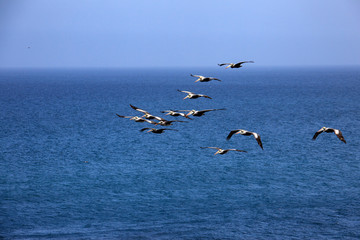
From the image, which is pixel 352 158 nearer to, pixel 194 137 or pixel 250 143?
pixel 250 143

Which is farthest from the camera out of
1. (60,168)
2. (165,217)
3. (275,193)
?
(60,168)

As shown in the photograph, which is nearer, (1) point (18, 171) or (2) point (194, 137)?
(1) point (18, 171)

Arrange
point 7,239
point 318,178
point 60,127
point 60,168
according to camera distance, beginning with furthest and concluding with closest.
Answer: point 60,127 → point 60,168 → point 318,178 → point 7,239

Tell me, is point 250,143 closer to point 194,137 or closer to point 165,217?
point 194,137

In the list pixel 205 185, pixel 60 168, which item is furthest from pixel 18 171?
pixel 205 185

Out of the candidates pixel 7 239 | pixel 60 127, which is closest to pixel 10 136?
pixel 60 127

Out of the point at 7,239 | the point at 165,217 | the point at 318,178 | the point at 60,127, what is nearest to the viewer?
the point at 7,239

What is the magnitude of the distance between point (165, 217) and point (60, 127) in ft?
375

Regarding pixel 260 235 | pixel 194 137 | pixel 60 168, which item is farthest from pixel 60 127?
pixel 260 235

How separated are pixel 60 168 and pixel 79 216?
35089 millimetres

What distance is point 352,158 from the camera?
122188mm

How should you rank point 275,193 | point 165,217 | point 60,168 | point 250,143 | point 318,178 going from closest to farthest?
point 165,217 < point 275,193 < point 318,178 < point 60,168 < point 250,143

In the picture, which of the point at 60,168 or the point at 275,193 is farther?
the point at 60,168

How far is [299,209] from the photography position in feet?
276
